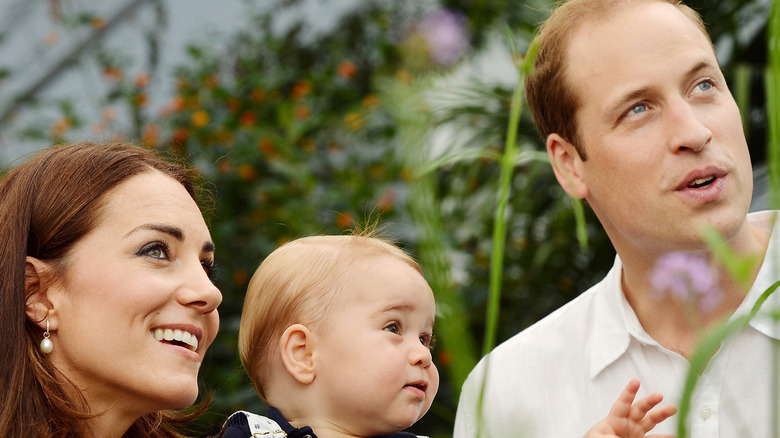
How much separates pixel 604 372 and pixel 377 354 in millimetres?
524

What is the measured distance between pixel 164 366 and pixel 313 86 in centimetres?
238

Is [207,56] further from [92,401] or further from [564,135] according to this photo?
[92,401]

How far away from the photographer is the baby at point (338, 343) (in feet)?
4.95

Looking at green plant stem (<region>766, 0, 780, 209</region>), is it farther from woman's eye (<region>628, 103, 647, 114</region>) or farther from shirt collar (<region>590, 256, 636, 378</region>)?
shirt collar (<region>590, 256, 636, 378</region>)

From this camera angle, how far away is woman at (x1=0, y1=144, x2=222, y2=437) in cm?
133

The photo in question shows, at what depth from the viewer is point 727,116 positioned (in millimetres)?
1541

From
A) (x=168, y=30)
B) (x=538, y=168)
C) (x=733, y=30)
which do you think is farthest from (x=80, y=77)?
(x=733, y=30)

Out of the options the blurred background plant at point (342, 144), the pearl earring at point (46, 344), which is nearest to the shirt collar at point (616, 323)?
the blurred background plant at point (342, 144)

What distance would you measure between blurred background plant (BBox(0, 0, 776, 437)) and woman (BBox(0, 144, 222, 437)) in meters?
1.31

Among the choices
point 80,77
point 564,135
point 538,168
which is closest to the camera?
point 564,135

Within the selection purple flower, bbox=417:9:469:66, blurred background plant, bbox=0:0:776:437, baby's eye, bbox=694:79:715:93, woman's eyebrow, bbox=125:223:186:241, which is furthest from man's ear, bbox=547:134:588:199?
purple flower, bbox=417:9:469:66

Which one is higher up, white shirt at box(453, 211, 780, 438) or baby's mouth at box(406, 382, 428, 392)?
baby's mouth at box(406, 382, 428, 392)

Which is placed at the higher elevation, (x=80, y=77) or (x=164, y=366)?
(x=164, y=366)

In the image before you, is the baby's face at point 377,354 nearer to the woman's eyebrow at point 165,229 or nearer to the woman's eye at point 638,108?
the woman's eyebrow at point 165,229
